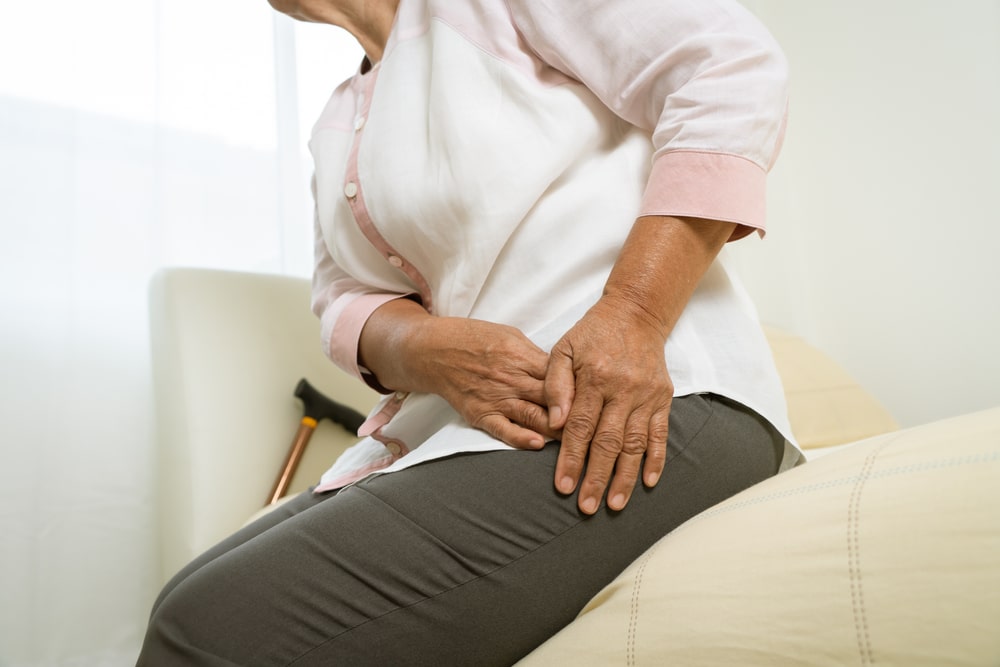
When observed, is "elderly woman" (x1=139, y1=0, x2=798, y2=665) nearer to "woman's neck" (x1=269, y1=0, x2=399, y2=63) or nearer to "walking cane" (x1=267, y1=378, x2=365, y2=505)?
"woman's neck" (x1=269, y1=0, x2=399, y2=63)

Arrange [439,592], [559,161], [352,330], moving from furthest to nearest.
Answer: [352,330] < [559,161] < [439,592]

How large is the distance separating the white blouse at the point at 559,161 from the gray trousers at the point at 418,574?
6 cm

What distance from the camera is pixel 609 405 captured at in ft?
2.07

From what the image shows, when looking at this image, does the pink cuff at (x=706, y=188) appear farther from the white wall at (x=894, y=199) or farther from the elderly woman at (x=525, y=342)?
→ the white wall at (x=894, y=199)

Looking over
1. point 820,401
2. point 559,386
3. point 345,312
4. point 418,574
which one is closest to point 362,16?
point 345,312

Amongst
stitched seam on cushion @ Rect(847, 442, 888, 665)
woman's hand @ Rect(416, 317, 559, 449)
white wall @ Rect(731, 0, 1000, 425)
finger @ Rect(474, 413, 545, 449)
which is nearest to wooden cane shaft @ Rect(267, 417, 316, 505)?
woman's hand @ Rect(416, 317, 559, 449)

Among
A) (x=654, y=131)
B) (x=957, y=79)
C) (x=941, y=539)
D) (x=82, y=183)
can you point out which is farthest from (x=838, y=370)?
(x=82, y=183)

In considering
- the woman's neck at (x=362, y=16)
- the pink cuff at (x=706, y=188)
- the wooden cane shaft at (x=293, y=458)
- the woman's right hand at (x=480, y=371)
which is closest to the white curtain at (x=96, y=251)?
the wooden cane shaft at (x=293, y=458)

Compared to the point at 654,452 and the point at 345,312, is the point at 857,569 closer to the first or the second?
the point at 654,452

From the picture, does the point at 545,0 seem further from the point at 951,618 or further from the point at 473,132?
the point at 951,618

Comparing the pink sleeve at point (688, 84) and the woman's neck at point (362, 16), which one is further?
the woman's neck at point (362, 16)

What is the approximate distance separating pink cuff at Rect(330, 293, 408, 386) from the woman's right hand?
0.30ft

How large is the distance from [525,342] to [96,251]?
1397 millimetres

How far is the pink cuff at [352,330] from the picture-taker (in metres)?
0.99
